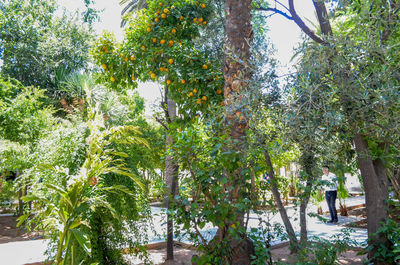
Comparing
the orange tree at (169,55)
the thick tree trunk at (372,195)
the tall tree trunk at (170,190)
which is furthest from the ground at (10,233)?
the thick tree trunk at (372,195)

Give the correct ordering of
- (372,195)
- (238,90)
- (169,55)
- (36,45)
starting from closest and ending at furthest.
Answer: (238,90) → (372,195) → (169,55) → (36,45)

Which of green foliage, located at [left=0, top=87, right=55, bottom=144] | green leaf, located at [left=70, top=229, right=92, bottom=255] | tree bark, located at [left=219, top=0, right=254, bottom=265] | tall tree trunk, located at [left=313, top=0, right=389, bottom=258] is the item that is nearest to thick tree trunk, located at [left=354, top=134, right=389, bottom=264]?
tall tree trunk, located at [left=313, top=0, right=389, bottom=258]

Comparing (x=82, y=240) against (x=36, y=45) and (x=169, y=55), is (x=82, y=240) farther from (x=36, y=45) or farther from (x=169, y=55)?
(x=36, y=45)

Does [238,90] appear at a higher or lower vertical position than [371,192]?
higher

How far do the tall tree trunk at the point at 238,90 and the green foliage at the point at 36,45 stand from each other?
38.3ft

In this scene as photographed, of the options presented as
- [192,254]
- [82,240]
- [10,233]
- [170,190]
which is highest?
[170,190]

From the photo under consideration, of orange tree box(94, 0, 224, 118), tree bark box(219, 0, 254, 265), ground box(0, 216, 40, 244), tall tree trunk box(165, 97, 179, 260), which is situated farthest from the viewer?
ground box(0, 216, 40, 244)

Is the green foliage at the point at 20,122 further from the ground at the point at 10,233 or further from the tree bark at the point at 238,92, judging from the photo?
the tree bark at the point at 238,92

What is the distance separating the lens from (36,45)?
48.2 feet

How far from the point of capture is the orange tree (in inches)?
181

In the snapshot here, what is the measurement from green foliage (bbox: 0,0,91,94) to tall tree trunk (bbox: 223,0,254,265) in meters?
11.7

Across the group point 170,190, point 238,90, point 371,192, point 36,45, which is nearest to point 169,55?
point 238,90

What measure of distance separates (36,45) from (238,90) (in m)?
14.4

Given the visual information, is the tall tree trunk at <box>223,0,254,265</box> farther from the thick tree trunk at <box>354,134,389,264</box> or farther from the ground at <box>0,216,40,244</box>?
the ground at <box>0,216,40,244</box>
